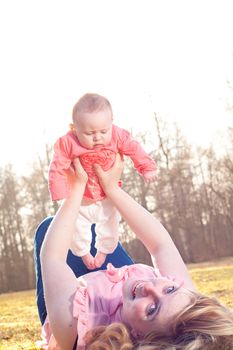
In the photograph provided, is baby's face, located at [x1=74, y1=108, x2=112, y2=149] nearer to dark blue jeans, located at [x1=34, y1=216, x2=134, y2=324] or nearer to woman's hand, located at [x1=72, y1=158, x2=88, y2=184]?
woman's hand, located at [x1=72, y1=158, x2=88, y2=184]

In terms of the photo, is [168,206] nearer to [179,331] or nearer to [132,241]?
[132,241]

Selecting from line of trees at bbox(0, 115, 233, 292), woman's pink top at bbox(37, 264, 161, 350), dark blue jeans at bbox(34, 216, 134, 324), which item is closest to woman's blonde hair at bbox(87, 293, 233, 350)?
woman's pink top at bbox(37, 264, 161, 350)

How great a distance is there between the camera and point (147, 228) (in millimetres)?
3053

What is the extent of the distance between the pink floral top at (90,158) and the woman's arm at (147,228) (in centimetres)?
5

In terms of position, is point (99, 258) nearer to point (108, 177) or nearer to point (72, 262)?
point (72, 262)

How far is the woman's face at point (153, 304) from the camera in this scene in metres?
2.22

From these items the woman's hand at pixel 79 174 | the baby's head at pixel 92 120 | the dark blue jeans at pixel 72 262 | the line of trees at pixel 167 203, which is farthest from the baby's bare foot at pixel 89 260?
the line of trees at pixel 167 203

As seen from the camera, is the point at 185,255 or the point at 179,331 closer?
the point at 179,331

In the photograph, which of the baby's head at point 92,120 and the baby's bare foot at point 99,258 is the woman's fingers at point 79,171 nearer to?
the baby's head at point 92,120

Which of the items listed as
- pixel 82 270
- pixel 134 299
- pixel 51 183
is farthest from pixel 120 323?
pixel 82 270

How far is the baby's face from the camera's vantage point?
3061mm

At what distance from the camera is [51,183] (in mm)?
3135

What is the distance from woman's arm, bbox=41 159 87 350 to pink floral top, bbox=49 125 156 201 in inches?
5.9

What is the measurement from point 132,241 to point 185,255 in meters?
2.74
